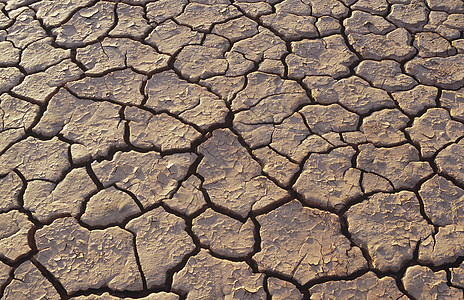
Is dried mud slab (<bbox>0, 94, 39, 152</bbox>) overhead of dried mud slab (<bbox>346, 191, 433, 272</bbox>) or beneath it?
overhead

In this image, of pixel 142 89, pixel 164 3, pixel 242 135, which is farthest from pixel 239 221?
pixel 164 3

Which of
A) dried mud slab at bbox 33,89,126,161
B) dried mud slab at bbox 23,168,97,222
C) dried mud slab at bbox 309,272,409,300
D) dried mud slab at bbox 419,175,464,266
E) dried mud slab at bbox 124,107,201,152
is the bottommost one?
dried mud slab at bbox 309,272,409,300

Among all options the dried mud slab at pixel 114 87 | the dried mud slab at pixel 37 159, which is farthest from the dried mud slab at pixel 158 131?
the dried mud slab at pixel 37 159

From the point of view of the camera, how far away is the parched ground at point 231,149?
2000mm

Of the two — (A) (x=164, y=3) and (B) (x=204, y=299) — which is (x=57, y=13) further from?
(B) (x=204, y=299)

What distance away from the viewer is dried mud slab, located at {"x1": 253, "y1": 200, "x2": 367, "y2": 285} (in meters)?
2.00

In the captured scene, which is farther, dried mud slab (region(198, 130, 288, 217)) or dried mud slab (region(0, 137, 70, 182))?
dried mud slab (region(0, 137, 70, 182))

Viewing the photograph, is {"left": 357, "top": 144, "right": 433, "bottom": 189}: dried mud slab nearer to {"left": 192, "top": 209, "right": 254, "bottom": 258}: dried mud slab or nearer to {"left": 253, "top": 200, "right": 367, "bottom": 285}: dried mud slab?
{"left": 253, "top": 200, "right": 367, "bottom": 285}: dried mud slab

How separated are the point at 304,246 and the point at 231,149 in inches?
26.3

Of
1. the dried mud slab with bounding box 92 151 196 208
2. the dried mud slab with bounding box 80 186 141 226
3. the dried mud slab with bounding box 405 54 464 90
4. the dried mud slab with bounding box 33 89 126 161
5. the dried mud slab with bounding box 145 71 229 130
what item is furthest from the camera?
the dried mud slab with bounding box 405 54 464 90

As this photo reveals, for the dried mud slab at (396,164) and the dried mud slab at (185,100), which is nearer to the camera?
the dried mud slab at (396,164)

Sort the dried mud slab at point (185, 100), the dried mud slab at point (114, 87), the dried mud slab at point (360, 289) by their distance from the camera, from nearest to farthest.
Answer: the dried mud slab at point (360, 289)
the dried mud slab at point (185, 100)
the dried mud slab at point (114, 87)

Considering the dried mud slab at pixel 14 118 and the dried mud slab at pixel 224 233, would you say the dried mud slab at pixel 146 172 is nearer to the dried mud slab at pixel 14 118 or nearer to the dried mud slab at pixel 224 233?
the dried mud slab at pixel 224 233

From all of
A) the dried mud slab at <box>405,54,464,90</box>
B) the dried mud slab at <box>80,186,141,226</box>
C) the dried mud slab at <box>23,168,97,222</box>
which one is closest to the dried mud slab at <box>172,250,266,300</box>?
the dried mud slab at <box>80,186,141,226</box>
